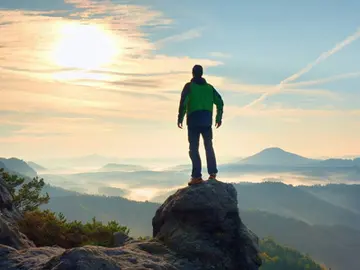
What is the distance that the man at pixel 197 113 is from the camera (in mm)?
12891

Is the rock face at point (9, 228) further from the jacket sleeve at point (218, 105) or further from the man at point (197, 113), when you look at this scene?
the jacket sleeve at point (218, 105)

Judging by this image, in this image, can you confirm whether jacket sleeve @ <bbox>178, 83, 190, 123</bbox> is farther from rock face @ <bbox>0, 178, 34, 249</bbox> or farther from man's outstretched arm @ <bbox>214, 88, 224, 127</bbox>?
rock face @ <bbox>0, 178, 34, 249</bbox>

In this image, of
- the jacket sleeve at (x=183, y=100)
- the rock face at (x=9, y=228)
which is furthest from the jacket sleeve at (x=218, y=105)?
the rock face at (x=9, y=228)

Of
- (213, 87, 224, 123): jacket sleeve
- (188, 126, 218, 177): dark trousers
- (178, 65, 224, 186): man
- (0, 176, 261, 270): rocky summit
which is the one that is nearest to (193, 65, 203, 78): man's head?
(178, 65, 224, 186): man

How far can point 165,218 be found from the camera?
12.7m

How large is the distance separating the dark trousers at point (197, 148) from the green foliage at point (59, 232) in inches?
179

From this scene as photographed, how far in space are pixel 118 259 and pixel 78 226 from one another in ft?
29.0

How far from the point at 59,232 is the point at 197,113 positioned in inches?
274

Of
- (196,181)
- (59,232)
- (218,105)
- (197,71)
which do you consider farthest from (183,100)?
(59,232)

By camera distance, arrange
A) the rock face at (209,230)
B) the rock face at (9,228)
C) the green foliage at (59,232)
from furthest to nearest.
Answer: the green foliage at (59,232) < the rock face at (209,230) < the rock face at (9,228)

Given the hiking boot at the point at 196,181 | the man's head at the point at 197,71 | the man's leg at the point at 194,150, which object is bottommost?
the hiking boot at the point at 196,181

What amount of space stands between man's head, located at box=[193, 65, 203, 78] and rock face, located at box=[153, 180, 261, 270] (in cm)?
345

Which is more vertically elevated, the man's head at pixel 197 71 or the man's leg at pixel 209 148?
the man's head at pixel 197 71

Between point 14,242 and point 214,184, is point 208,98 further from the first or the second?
point 14,242
